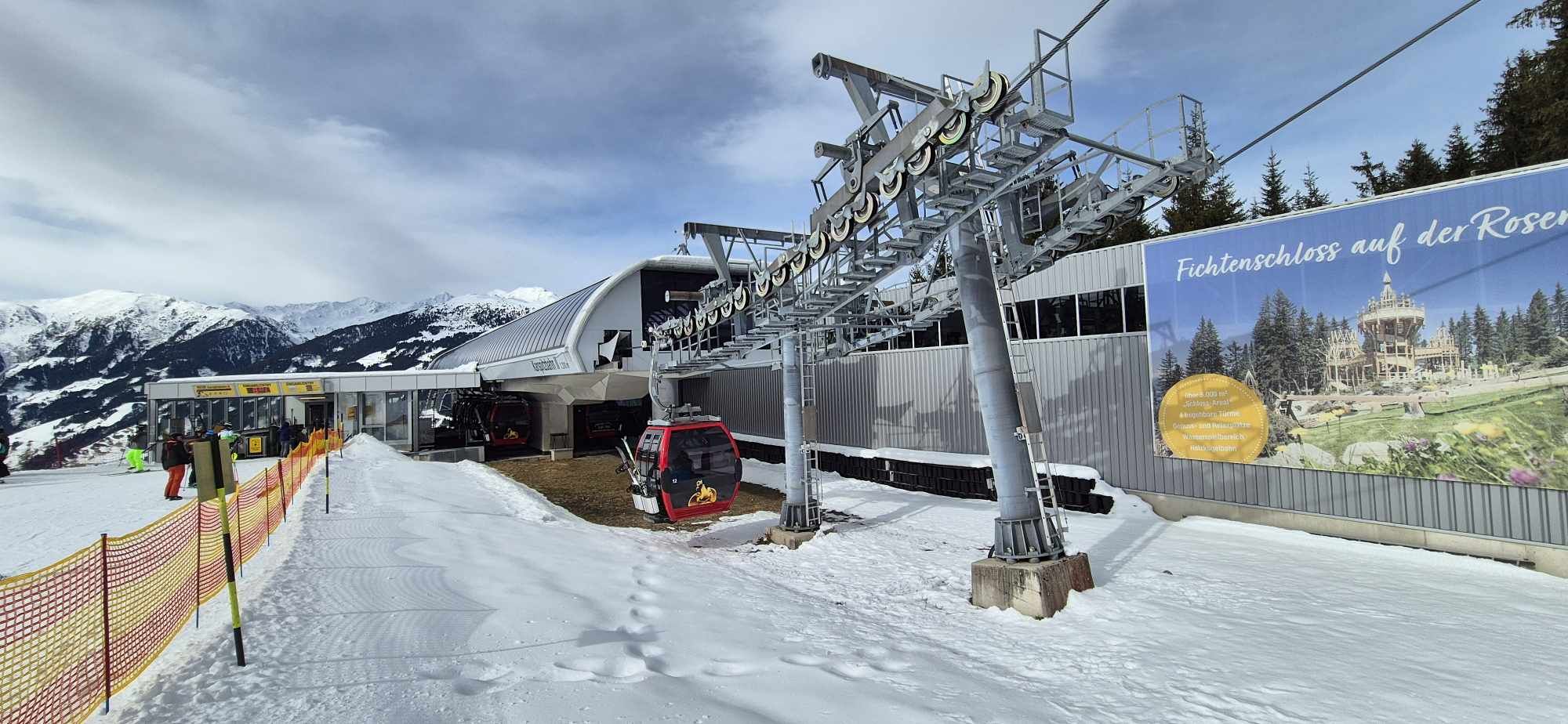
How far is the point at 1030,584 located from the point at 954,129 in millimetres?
5067

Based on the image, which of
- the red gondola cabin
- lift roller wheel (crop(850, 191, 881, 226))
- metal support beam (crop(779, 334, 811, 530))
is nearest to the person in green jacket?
the red gondola cabin

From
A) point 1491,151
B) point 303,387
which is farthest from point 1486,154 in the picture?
point 303,387

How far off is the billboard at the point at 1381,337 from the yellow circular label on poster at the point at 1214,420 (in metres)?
0.03

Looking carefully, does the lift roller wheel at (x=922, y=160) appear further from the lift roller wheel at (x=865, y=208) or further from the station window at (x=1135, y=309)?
the station window at (x=1135, y=309)

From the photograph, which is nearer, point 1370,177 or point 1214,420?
point 1214,420

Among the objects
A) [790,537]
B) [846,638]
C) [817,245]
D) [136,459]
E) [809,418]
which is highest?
[817,245]

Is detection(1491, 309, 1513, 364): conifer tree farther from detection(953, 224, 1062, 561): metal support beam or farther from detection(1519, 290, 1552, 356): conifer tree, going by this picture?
detection(953, 224, 1062, 561): metal support beam

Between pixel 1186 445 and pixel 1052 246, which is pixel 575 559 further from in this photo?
pixel 1186 445

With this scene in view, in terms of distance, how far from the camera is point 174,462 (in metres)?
13.7

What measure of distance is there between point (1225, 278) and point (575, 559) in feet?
40.5

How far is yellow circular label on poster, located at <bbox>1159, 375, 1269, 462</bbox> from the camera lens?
484 inches

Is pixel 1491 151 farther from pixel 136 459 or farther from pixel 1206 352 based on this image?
pixel 136 459

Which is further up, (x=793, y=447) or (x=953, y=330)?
(x=953, y=330)

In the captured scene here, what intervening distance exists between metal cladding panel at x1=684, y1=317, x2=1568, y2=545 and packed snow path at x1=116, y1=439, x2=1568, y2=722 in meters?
0.79
